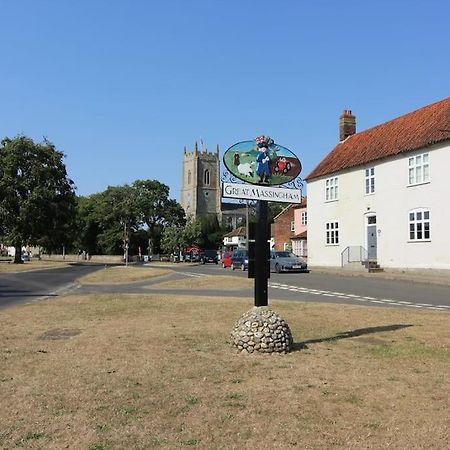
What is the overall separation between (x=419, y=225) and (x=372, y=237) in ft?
15.7

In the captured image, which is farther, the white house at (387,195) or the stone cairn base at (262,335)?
the white house at (387,195)

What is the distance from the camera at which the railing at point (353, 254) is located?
37.2 m

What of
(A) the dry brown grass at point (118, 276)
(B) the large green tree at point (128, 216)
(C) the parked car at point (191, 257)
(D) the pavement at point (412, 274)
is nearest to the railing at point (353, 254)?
(D) the pavement at point (412, 274)

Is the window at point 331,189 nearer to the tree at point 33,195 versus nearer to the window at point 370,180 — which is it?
the window at point 370,180

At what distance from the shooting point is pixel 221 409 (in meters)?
5.89

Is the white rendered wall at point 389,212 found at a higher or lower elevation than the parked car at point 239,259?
higher

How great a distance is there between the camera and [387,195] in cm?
3484

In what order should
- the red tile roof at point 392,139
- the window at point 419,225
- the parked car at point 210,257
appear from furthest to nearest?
the parked car at point 210,257 < the red tile roof at point 392,139 < the window at point 419,225

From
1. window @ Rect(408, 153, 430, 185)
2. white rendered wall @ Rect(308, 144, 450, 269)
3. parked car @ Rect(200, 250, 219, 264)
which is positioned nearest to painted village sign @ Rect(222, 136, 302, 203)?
white rendered wall @ Rect(308, 144, 450, 269)

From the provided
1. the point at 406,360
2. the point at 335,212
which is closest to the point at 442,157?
the point at 335,212

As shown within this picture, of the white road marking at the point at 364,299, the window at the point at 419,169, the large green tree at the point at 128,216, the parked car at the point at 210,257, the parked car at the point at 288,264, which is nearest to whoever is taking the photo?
the white road marking at the point at 364,299

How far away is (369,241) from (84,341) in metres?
29.3

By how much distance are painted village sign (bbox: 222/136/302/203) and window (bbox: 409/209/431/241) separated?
74.9 ft

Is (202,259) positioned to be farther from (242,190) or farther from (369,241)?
(242,190)
